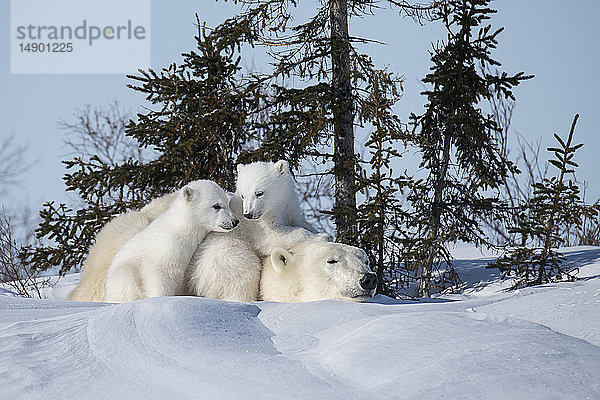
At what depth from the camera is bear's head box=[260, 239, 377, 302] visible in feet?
10.6

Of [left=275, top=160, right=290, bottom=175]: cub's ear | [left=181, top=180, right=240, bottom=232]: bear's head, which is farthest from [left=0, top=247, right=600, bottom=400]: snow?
[left=275, top=160, right=290, bottom=175]: cub's ear

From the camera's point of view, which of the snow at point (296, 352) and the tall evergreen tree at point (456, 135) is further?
the tall evergreen tree at point (456, 135)

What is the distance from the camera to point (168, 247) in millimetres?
3359

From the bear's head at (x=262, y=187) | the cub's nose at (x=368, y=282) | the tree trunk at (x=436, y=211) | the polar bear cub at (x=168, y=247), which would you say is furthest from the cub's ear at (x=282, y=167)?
the tree trunk at (x=436, y=211)

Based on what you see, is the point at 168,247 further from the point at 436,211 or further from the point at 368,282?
the point at 436,211

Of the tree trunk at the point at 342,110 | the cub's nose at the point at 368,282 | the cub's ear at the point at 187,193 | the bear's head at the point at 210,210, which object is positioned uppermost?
the tree trunk at the point at 342,110

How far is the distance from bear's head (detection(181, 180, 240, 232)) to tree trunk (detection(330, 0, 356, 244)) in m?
3.59

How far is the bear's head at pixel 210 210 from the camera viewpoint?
3461 mm

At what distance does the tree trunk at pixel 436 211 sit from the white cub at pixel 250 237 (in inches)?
146

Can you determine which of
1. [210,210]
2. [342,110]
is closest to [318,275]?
[210,210]

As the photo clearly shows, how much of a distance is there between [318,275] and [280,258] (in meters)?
0.24

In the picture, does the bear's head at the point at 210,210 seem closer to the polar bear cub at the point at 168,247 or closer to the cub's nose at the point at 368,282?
the polar bear cub at the point at 168,247

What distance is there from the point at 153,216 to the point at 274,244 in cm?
92

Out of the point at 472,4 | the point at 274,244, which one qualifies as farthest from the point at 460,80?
the point at 274,244
